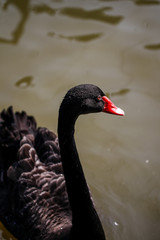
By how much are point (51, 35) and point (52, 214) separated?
327 centimetres

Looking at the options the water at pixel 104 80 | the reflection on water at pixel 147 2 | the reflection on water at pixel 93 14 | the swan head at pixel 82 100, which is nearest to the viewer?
the swan head at pixel 82 100

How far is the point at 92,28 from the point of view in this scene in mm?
6168

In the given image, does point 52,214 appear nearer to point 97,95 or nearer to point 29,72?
point 97,95

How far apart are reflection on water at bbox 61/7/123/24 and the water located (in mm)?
15

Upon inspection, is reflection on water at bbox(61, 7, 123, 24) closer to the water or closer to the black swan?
the water

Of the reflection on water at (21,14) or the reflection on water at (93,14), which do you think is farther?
the reflection on water at (93,14)

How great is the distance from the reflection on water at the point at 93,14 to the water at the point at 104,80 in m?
0.02

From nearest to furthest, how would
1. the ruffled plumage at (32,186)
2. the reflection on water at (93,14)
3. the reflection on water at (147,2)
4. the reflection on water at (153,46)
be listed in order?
the ruffled plumage at (32,186)
the reflection on water at (153,46)
the reflection on water at (93,14)
the reflection on water at (147,2)

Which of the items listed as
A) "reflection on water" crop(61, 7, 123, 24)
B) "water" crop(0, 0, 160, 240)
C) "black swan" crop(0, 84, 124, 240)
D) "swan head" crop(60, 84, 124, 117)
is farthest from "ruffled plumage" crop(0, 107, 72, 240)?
"reflection on water" crop(61, 7, 123, 24)

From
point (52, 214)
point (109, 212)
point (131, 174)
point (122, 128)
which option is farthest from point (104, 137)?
point (52, 214)

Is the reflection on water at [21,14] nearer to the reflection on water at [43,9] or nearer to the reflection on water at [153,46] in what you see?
the reflection on water at [43,9]

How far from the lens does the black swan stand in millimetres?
2986

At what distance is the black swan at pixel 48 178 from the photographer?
299cm

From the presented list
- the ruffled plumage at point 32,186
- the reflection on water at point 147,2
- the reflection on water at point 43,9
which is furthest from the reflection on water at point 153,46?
the ruffled plumage at point 32,186
